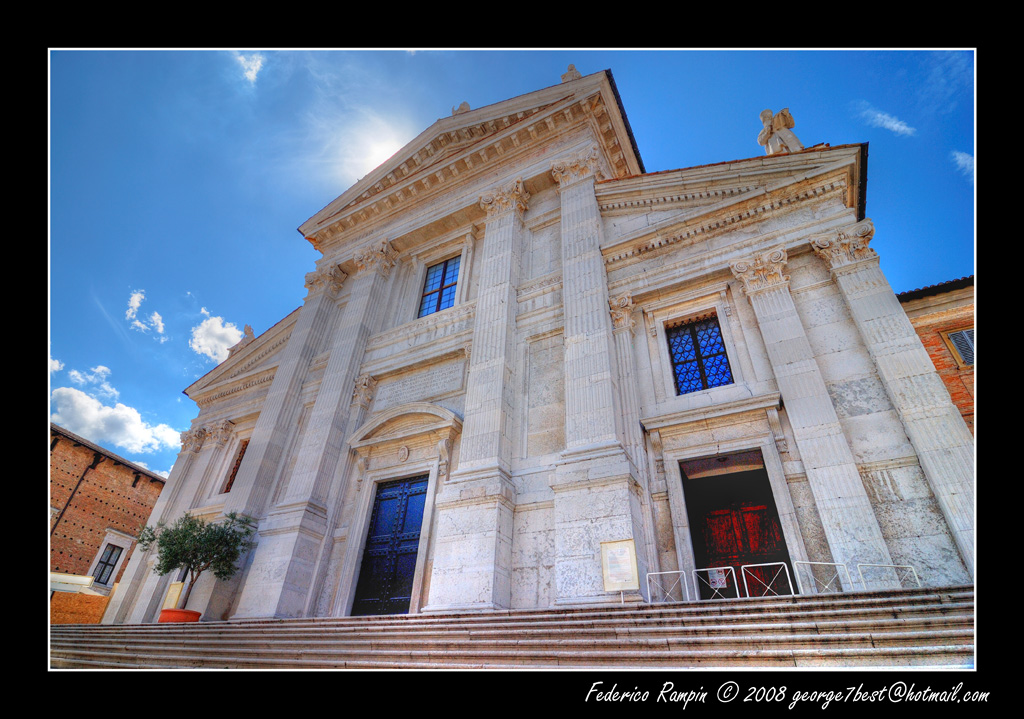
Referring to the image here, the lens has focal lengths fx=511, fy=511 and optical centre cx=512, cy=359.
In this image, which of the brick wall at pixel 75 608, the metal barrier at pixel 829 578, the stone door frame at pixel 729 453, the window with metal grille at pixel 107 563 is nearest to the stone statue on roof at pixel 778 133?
the stone door frame at pixel 729 453

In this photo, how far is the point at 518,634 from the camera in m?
6.38

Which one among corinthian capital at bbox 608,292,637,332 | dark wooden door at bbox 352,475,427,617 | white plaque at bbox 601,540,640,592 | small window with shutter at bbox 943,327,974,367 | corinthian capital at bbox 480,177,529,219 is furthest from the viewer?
corinthian capital at bbox 480,177,529,219

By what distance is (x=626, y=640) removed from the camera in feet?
18.2

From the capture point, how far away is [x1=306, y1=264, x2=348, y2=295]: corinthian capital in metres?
19.9

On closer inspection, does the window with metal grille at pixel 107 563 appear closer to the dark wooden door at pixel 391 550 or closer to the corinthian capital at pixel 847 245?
the dark wooden door at pixel 391 550

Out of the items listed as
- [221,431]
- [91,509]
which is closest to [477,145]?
[221,431]

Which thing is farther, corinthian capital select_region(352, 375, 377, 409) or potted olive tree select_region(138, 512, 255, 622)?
corinthian capital select_region(352, 375, 377, 409)

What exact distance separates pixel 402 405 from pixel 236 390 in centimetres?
968

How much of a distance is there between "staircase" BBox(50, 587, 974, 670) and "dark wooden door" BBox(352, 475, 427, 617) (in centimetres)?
316

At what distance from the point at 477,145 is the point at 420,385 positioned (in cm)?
921

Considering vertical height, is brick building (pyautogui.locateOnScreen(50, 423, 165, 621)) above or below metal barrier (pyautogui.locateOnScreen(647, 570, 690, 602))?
above

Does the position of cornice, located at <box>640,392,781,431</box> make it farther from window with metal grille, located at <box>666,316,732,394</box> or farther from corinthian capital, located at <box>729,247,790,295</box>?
corinthian capital, located at <box>729,247,790,295</box>

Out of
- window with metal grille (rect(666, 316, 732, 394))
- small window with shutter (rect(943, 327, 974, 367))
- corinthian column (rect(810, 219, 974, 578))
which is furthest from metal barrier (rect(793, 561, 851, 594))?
small window with shutter (rect(943, 327, 974, 367))

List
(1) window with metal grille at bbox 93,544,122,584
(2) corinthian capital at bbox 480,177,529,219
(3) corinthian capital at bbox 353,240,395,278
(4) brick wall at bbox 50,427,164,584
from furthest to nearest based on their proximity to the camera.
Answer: (1) window with metal grille at bbox 93,544,122,584, (4) brick wall at bbox 50,427,164,584, (3) corinthian capital at bbox 353,240,395,278, (2) corinthian capital at bbox 480,177,529,219
